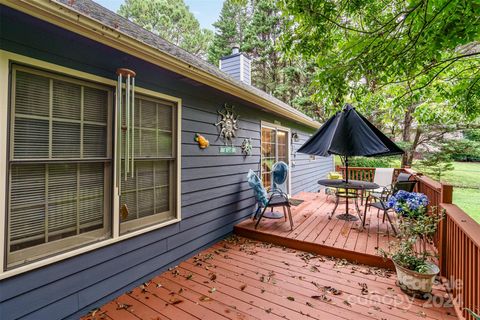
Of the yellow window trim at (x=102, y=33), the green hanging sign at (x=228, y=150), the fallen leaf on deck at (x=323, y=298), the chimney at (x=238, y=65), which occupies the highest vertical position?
the chimney at (x=238, y=65)

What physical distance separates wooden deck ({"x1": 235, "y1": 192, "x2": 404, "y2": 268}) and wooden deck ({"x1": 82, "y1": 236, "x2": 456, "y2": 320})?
0.15 metres

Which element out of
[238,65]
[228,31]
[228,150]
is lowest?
[228,150]

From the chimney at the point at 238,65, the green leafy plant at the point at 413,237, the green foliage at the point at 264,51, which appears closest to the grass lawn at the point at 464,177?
the green foliage at the point at 264,51

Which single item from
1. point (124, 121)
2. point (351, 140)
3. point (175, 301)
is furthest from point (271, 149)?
point (175, 301)

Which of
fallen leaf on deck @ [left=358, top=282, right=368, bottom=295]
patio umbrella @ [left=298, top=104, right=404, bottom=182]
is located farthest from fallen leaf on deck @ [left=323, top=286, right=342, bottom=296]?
patio umbrella @ [left=298, top=104, right=404, bottom=182]

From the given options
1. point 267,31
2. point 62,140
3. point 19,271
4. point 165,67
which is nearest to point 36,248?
point 19,271

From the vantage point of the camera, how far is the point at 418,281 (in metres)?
2.25

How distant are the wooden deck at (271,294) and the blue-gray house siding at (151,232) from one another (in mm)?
231

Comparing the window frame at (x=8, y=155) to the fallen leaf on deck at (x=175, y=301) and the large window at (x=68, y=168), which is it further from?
the fallen leaf on deck at (x=175, y=301)

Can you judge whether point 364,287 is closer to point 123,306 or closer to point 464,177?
point 123,306

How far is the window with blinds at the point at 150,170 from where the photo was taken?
8.43ft

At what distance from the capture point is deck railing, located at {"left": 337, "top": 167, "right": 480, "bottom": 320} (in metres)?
1.68

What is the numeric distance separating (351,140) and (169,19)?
1652 cm

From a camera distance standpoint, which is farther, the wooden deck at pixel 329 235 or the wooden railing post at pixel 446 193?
the wooden deck at pixel 329 235
